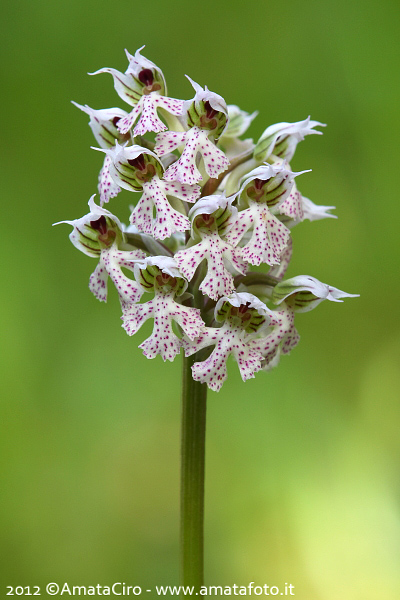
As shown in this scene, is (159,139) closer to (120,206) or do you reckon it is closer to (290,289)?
(290,289)

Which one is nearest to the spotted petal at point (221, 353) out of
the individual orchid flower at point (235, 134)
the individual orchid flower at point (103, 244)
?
the individual orchid flower at point (103, 244)

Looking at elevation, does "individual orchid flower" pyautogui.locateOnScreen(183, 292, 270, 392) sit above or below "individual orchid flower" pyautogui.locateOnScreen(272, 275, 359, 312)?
Answer: below

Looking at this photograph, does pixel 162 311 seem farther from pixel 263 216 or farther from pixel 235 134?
pixel 235 134

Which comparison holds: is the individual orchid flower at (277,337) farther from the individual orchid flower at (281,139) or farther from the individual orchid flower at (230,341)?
the individual orchid flower at (281,139)

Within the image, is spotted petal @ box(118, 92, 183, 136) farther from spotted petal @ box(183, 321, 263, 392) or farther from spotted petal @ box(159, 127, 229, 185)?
spotted petal @ box(183, 321, 263, 392)

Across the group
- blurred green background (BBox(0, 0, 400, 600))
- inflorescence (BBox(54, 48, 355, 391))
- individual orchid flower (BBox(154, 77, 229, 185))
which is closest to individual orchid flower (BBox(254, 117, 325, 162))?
inflorescence (BBox(54, 48, 355, 391))

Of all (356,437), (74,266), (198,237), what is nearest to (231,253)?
(198,237)
